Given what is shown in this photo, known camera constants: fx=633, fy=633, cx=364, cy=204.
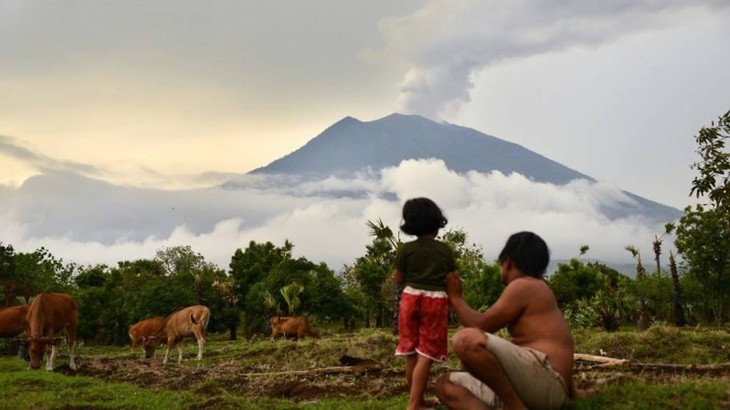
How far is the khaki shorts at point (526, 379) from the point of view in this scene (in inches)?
209

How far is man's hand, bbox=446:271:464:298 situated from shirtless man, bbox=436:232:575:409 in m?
0.19

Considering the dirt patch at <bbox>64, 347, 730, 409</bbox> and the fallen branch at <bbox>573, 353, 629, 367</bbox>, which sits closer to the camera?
the dirt patch at <bbox>64, 347, 730, 409</bbox>

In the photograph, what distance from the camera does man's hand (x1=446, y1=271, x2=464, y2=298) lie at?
6.11m

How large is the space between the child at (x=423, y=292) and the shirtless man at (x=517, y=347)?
0.41m

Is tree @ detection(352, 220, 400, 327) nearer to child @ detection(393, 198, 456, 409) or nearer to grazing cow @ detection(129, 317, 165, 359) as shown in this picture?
grazing cow @ detection(129, 317, 165, 359)

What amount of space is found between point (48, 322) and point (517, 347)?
1466 cm

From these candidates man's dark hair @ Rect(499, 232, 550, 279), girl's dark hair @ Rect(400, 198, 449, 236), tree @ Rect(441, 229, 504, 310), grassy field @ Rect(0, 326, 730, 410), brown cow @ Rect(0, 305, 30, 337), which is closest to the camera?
man's dark hair @ Rect(499, 232, 550, 279)

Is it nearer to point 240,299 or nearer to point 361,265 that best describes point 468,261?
point 361,265

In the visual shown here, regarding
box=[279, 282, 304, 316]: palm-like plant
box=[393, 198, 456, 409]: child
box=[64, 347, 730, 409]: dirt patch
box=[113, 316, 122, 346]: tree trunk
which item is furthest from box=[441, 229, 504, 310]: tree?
box=[393, 198, 456, 409]: child

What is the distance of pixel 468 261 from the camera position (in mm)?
61438

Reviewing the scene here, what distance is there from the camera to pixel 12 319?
17.8 m

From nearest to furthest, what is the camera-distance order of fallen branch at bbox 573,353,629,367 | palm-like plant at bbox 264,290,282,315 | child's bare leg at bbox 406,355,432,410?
child's bare leg at bbox 406,355,432,410
fallen branch at bbox 573,353,629,367
palm-like plant at bbox 264,290,282,315

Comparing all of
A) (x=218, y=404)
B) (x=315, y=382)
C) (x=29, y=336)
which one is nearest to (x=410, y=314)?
(x=218, y=404)

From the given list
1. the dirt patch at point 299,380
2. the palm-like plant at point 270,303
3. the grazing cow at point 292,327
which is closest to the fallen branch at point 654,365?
the dirt patch at point 299,380
